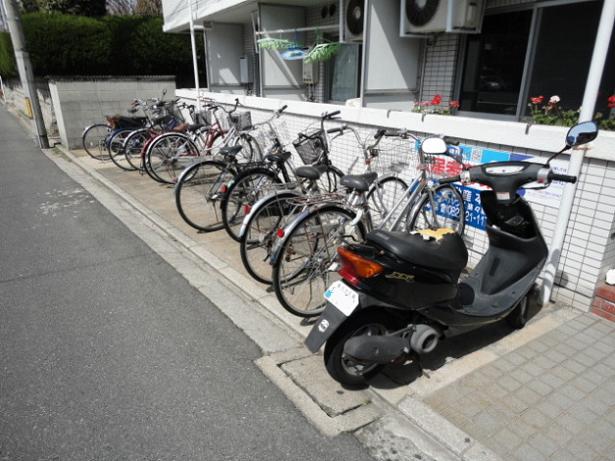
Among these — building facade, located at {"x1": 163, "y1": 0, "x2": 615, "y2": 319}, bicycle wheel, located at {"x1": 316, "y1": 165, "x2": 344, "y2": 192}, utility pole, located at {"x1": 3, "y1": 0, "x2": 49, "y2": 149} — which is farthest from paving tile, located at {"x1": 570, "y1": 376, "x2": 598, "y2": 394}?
utility pole, located at {"x1": 3, "y1": 0, "x2": 49, "y2": 149}

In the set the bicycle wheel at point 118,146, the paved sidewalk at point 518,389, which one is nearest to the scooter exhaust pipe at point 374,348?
the paved sidewalk at point 518,389

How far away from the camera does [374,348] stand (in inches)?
97.9

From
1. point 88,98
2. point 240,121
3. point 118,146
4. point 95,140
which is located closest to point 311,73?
point 240,121

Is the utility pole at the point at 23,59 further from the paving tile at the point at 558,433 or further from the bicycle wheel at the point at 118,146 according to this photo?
the paving tile at the point at 558,433

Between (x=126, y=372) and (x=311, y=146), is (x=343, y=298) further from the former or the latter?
(x=311, y=146)

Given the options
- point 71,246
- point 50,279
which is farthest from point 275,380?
point 71,246

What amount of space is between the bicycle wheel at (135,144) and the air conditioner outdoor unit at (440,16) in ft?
18.4

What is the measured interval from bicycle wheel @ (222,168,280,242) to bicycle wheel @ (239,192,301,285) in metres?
0.65

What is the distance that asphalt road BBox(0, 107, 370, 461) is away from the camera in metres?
2.34

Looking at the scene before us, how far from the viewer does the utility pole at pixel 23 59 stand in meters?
10.2

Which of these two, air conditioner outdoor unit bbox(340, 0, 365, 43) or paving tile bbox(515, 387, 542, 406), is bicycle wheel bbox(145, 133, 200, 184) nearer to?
air conditioner outdoor unit bbox(340, 0, 365, 43)

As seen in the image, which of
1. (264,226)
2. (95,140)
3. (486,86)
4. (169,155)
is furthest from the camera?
(95,140)

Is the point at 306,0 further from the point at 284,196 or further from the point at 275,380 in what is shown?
the point at 275,380

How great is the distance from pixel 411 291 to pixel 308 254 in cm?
122
